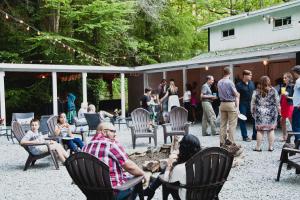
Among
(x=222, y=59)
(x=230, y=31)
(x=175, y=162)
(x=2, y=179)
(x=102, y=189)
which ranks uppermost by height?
(x=230, y=31)

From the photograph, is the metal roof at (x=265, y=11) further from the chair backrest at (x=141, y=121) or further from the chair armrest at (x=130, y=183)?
the chair armrest at (x=130, y=183)

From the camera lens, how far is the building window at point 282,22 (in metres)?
15.8

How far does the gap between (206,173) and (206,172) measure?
0.01 metres

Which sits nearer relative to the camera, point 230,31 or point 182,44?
point 230,31

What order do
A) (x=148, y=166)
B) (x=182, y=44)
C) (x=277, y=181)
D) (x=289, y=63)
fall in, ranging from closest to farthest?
(x=277, y=181) → (x=148, y=166) → (x=289, y=63) → (x=182, y=44)

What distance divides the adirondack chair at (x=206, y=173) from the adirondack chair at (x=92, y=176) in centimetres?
52

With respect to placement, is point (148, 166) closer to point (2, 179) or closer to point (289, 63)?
point (2, 179)

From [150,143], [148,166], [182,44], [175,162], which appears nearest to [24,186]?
[148,166]

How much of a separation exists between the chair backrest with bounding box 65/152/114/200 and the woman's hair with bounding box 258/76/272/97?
4473 millimetres

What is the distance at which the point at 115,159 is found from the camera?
3.67m

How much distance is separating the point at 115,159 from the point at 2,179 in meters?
3.31

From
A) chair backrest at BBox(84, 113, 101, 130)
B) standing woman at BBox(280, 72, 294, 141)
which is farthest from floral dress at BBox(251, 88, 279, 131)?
chair backrest at BBox(84, 113, 101, 130)

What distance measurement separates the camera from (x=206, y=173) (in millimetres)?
3535

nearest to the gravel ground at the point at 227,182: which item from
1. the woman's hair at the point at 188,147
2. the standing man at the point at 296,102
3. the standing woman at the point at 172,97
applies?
the standing man at the point at 296,102
